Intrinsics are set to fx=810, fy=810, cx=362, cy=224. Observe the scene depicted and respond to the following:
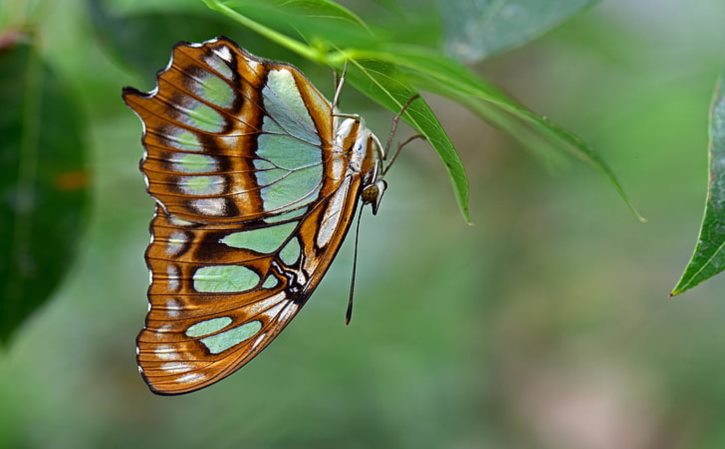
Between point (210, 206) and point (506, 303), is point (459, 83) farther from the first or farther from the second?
point (506, 303)

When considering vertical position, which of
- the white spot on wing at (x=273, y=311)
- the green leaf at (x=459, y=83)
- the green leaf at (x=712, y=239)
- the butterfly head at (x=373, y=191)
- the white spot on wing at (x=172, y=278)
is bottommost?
the white spot on wing at (x=273, y=311)

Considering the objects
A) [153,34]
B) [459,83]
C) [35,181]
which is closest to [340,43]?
[459,83]

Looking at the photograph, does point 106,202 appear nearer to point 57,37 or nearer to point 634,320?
point 57,37

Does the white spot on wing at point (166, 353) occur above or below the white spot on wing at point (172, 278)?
below

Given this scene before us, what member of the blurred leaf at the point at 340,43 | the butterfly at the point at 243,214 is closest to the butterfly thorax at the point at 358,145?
the butterfly at the point at 243,214

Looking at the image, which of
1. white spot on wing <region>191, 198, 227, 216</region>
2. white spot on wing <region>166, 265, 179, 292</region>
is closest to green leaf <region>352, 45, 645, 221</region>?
white spot on wing <region>191, 198, 227, 216</region>

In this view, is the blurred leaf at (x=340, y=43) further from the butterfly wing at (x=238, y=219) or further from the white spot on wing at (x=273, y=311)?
the white spot on wing at (x=273, y=311)
